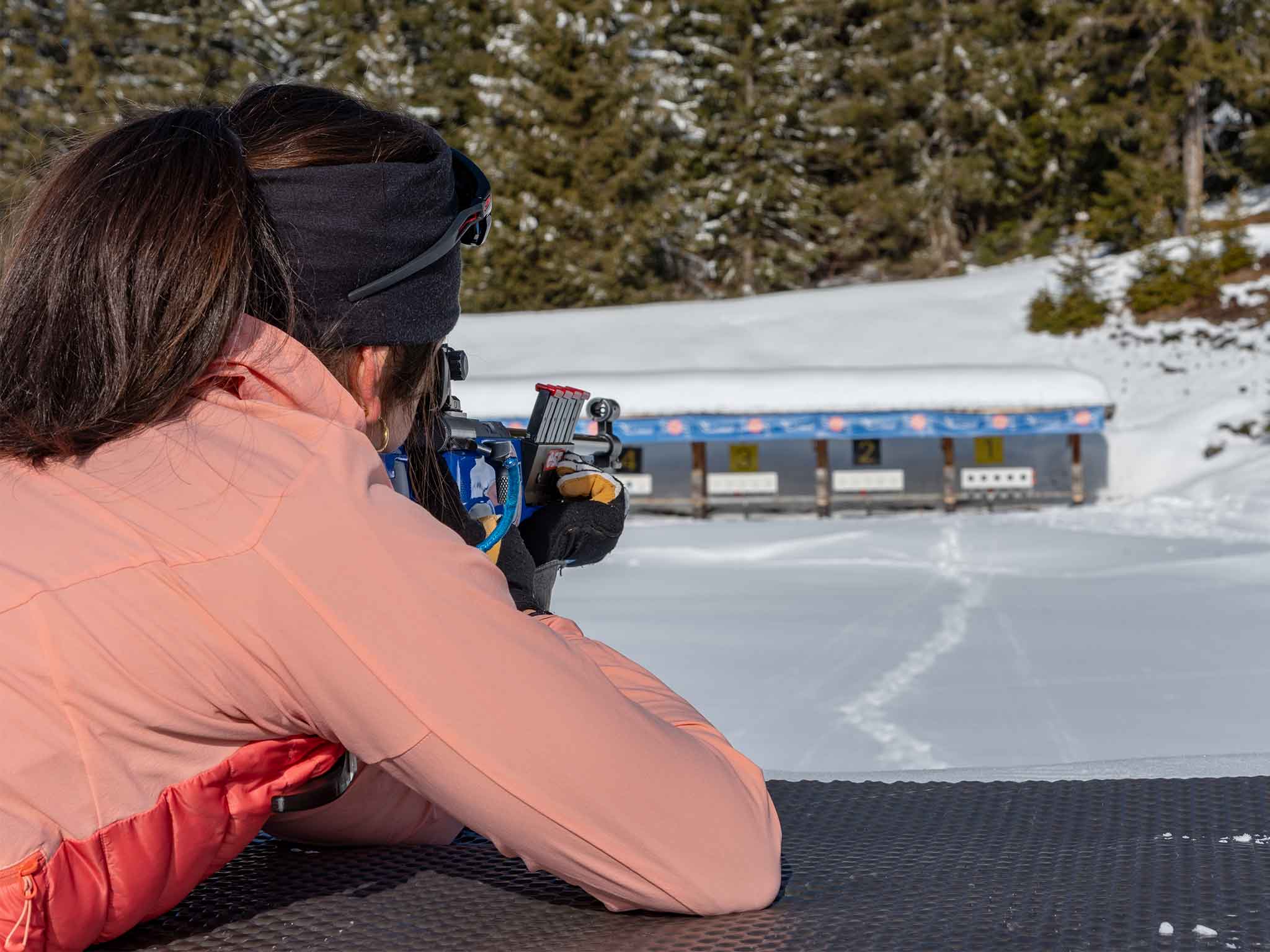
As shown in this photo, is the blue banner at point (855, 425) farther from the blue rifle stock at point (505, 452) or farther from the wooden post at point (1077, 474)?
the blue rifle stock at point (505, 452)

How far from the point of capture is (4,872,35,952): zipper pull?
3.52 feet

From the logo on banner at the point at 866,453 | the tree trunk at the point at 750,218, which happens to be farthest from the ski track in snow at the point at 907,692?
the tree trunk at the point at 750,218

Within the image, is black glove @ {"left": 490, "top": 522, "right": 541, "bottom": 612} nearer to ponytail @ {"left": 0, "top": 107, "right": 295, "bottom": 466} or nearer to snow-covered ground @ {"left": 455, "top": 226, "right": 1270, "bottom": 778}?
ponytail @ {"left": 0, "top": 107, "right": 295, "bottom": 466}

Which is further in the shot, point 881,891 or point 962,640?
point 962,640

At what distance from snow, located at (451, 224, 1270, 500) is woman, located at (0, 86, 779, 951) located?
548 inches

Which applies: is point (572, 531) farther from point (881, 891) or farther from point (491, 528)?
point (881, 891)

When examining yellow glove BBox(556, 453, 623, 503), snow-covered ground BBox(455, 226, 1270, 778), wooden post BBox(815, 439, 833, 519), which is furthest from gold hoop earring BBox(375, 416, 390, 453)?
wooden post BBox(815, 439, 833, 519)

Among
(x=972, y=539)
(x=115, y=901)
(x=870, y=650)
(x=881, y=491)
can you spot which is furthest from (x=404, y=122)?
(x=881, y=491)

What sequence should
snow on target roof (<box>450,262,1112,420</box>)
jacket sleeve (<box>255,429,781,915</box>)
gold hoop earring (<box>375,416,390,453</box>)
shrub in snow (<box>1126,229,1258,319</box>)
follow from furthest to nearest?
shrub in snow (<box>1126,229,1258,319</box>) < snow on target roof (<box>450,262,1112,420</box>) < gold hoop earring (<box>375,416,390,453</box>) < jacket sleeve (<box>255,429,781,915</box>)

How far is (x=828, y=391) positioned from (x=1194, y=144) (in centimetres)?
1615

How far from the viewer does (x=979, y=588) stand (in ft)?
28.6

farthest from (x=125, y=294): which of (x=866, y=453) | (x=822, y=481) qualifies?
(x=866, y=453)

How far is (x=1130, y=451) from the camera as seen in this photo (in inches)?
650

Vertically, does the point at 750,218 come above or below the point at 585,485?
below
